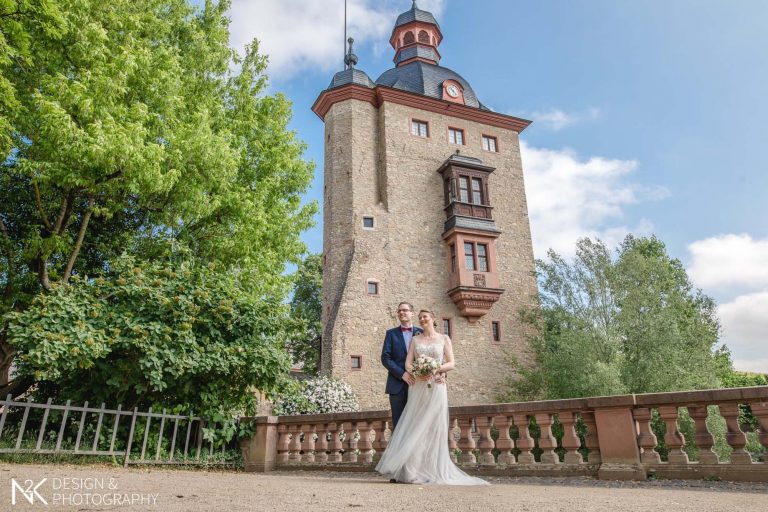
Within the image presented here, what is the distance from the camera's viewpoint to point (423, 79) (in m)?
26.8

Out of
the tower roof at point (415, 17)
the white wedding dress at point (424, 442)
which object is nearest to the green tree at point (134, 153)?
the white wedding dress at point (424, 442)

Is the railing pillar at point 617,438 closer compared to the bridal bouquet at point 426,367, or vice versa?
the bridal bouquet at point 426,367

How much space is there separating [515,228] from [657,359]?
9.83m

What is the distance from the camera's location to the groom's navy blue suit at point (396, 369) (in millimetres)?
5707

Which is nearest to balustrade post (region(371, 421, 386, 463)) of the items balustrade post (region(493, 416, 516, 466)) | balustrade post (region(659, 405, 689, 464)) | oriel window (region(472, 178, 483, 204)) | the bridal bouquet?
balustrade post (region(493, 416, 516, 466))

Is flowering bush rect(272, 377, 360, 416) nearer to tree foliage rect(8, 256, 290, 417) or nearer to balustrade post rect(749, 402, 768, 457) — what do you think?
tree foliage rect(8, 256, 290, 417)

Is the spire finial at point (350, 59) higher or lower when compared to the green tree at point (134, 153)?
higher

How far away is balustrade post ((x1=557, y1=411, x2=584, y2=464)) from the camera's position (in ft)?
19.4

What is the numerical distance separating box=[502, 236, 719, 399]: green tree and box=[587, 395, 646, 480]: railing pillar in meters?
12.0

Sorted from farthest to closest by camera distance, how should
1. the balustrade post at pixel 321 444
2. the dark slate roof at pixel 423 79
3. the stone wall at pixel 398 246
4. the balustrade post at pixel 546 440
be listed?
the dark slate roof at pixel 423 79, the stone wall at pixel 398 246, the balustrade post at pixel 321 444, the balustrade post at pixel 546 440

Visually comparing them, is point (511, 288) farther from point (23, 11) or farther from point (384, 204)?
point (23, 11)

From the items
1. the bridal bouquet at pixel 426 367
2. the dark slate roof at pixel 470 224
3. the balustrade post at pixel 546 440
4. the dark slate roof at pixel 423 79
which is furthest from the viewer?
the dark slate roof at pixel 423 79

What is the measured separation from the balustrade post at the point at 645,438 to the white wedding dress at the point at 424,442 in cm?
188

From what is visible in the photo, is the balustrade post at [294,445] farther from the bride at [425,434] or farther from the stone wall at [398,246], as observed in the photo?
the stone wall at [398,246]
